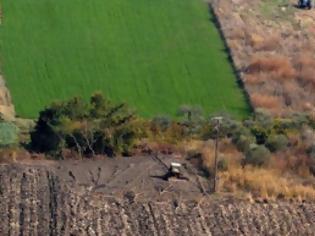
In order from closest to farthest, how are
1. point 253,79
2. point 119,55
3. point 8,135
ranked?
point 8,135
point 253,79
point 119,55

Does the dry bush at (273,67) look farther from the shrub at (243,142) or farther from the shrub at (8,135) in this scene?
the shrub at (8,135)

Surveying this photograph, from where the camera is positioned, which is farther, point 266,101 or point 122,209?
point 266,101

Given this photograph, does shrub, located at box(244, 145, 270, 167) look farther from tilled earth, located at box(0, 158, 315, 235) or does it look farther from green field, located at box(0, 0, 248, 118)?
green field, located at box(0, 0, 248, 118)

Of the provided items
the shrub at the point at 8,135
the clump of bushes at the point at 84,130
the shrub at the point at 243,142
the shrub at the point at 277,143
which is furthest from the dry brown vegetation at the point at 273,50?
the shrub at the point at 8,135

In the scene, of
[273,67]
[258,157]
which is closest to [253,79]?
[273,67]

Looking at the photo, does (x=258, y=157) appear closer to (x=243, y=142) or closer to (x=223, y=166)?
(x=223, y=166)
